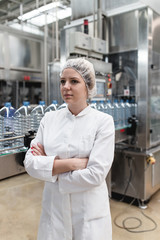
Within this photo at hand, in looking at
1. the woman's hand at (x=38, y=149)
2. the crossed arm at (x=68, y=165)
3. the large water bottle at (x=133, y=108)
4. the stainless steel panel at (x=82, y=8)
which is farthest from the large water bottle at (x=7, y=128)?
the stainless steel panel at (x=82, y=8)

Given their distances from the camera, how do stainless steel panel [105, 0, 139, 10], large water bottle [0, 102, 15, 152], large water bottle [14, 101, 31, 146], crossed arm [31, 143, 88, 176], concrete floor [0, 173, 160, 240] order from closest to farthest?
crossed arm [31, 143, 88, 176]
large water bottle [0, 102, 15, 152]
large water bottle [14, 101, 31, 146]
concrete floor [0, 173, 160, 240]
stainless steel panel [105, 0, 139, 10]

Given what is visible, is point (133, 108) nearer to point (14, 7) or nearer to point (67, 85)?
point (67, 85)

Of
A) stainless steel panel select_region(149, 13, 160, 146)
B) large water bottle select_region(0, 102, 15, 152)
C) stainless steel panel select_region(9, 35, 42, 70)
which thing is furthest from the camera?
stainless steel panel select_region(9, 35, 42, 70)

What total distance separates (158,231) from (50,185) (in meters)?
1.61

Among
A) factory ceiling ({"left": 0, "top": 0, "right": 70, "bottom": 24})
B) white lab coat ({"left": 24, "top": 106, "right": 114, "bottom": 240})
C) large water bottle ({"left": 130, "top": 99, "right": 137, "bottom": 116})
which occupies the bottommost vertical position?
white lab coat ({"left": 24, "top": 106, "right": 114, "bottom": 240})

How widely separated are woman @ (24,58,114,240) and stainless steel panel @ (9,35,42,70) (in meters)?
2.91

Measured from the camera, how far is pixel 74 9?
10.2 ft

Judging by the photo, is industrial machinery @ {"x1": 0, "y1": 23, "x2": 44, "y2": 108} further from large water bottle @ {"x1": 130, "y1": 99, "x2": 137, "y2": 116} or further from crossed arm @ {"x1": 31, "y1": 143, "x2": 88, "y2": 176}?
crossed arm @ {"x1": 31, "y1": 143, "x2": 88, "y2": 176}

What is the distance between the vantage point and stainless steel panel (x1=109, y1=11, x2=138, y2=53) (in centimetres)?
268

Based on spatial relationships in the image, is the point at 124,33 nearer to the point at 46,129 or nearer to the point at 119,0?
the point at 119,0

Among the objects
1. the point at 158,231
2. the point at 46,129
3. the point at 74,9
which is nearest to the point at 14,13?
the point at 74,9

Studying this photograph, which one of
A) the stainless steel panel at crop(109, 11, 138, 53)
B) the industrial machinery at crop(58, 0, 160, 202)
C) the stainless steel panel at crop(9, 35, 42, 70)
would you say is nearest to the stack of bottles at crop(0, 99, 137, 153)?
the industrial machinery at crop(58, 0, 160, 202)

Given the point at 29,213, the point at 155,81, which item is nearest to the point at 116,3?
the point at 155,81

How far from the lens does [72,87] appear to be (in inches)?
45.5
